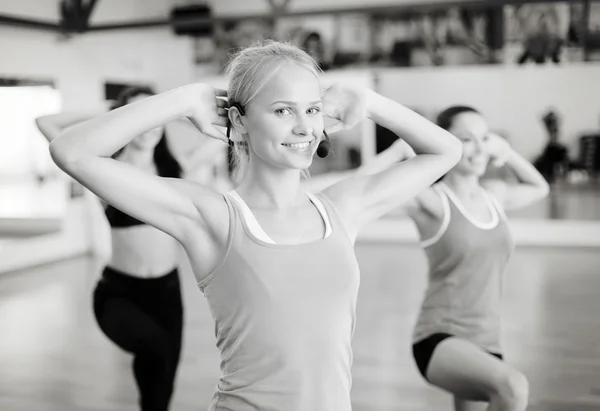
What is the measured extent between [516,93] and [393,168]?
29.4 feet

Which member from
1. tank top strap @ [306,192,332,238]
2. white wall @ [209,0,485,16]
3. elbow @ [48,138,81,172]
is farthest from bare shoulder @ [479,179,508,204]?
white wall @ [209,0,485,16]

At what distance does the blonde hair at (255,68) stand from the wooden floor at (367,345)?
8.88 ft

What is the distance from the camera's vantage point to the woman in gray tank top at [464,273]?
97.0 inches

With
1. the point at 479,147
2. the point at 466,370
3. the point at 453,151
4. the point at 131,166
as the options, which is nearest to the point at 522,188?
the point at 479,147

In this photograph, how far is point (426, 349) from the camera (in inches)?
102

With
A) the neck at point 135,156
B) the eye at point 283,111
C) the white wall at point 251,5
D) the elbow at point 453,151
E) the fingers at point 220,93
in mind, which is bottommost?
the neck at point 135,156

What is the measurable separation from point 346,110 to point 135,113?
48 cm

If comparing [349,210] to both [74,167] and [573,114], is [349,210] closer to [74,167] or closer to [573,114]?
[74,167]

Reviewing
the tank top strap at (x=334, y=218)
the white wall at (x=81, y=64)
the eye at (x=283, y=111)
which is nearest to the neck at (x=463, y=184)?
the tank top strap at (x=334, y=218)

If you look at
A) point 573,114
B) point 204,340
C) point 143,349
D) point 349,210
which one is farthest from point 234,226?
point 573,114

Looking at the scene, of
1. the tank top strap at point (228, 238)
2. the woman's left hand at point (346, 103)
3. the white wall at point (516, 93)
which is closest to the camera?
the tank top strap at point (228, 238)

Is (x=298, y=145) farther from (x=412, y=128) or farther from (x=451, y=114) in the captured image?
(x=451, y=114)

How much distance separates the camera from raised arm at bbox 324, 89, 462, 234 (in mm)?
1674

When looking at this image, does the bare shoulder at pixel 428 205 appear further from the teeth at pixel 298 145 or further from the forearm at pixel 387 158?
the teeth at pixel 298 145
